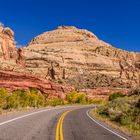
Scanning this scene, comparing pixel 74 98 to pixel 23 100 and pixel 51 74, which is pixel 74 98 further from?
pixel 51 74

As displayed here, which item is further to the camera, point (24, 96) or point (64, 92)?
point (64, 92)

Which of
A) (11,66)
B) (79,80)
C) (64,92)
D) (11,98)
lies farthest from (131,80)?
(11,98)

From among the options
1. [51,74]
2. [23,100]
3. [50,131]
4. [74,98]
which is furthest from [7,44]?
[50,131]

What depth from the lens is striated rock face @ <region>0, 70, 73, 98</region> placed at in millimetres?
105938

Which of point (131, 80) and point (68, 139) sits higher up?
point (131, 80)

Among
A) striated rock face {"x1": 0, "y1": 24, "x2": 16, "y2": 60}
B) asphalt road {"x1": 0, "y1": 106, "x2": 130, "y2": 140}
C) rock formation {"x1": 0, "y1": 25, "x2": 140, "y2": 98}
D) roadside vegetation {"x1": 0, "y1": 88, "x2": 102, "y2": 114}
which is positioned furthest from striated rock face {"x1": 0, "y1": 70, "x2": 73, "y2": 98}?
asphalt road {"x1": 0, "y1": 106, "x2": 130, "y2": 140}

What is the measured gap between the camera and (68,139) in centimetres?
1509

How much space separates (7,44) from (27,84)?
31.1 metres

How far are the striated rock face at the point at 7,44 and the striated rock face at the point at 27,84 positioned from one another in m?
20.8

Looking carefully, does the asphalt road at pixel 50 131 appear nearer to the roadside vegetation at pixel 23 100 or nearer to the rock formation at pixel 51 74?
the roadside vegetation at pixel 23 100

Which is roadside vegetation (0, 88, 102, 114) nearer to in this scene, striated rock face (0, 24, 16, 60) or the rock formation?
the rock formation

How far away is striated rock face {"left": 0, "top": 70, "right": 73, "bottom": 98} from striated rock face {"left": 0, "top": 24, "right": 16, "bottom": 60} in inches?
819

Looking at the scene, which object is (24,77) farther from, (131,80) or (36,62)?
(131,80)

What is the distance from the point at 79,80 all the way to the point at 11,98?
102 meters
